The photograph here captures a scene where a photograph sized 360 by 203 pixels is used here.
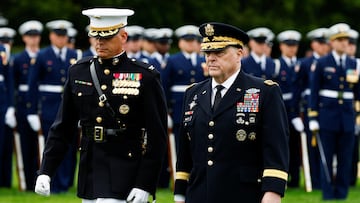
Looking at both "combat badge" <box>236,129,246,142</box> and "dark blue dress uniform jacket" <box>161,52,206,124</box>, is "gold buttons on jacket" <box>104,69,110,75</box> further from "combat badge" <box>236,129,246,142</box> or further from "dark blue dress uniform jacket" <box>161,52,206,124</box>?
"dark blue dress uniform jacket" <box>161,52,206,124</box>

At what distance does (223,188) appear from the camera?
320 inches

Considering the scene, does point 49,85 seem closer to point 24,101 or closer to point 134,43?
point 24,101

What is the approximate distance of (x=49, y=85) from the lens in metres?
16.8

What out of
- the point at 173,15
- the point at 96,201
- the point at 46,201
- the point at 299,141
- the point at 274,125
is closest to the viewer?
the point at 274,125

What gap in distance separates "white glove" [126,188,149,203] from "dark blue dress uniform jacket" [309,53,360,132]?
24.0ft

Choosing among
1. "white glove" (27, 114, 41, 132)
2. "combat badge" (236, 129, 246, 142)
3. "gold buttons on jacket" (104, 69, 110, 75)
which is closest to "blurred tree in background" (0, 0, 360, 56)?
"white glove" (27, 114, 41, 132)

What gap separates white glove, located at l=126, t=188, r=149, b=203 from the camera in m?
8.68

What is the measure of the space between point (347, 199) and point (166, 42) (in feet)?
15.5

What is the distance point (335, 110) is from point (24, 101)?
4.52 m

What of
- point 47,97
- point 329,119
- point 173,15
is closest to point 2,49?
point 47,97

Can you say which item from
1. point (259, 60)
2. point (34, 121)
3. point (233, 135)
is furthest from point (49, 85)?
point (233, 135)

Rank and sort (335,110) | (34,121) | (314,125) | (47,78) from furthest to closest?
(34,121), (47,78), (314,125), (335,110)

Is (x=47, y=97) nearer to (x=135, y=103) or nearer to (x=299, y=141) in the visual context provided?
(x=299, y=141)

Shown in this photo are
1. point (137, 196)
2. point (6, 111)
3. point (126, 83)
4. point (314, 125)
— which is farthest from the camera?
point (6, 111)
